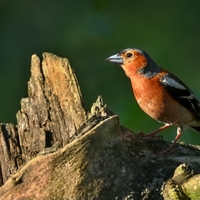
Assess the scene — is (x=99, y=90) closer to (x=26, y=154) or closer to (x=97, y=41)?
(x=97, y=41)

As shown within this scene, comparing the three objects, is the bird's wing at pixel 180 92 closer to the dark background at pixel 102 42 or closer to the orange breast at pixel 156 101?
the orange breast at pixel 156 101

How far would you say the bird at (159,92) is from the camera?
442cm

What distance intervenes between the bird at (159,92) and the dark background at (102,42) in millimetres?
340

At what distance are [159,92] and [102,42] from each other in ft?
2.81

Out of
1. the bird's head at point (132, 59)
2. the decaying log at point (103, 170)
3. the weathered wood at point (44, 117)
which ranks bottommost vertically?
the decaying log at point (103, 170)

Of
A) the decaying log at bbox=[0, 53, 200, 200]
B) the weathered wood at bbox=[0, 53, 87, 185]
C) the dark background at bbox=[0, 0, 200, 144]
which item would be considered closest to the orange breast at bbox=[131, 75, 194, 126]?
the dark background at bbox=[0, 0, 200, 144]

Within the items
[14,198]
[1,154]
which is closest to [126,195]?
[14,198]

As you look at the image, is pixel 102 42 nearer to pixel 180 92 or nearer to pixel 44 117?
pixel 180 92

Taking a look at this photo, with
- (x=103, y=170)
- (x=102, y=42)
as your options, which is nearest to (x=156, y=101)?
(x=102, y=42)

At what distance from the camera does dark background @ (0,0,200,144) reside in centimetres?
503

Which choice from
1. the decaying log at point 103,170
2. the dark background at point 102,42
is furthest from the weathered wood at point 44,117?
the dark background at point 102,42

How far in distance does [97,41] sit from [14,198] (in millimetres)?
2235

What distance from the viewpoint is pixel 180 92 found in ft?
14.7

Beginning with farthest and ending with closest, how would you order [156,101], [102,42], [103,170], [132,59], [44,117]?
[102,42] < [132,59] < [156,101] < [44,117] < [103,170]
